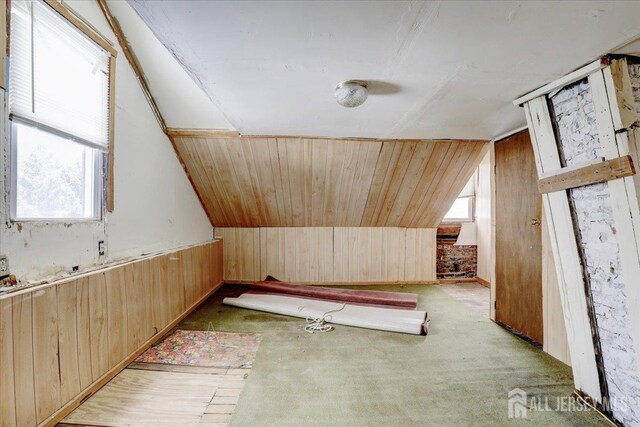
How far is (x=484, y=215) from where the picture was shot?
4.47m

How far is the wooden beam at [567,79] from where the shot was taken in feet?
4.52

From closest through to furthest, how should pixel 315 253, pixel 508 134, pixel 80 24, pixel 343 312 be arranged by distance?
pixel 80 24
pixel 508 134
pixel 343 312
pixel 315 253

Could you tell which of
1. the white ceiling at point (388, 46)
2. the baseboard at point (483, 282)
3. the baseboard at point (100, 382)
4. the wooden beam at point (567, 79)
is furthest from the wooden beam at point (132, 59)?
the baseboard at point (483, 282)

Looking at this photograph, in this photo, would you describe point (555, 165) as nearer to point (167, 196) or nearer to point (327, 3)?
point (327, 3)

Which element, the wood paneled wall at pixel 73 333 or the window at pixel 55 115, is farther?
the window at pixel 55 115

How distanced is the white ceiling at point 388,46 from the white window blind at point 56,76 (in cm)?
81

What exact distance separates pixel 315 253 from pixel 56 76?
3354mm

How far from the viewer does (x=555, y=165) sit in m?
1.74

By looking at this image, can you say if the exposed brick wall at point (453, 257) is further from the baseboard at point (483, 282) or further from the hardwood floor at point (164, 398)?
the hardwood floor at point (164, 398)

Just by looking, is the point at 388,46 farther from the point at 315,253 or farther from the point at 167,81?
the point at 315,253

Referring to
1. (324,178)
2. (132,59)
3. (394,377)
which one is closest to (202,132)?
(132,59)

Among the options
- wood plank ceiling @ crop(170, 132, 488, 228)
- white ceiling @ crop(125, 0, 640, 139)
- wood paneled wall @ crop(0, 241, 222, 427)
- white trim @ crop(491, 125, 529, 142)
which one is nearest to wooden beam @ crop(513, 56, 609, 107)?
white ceiling @ crop(125, 0, 640, 139)

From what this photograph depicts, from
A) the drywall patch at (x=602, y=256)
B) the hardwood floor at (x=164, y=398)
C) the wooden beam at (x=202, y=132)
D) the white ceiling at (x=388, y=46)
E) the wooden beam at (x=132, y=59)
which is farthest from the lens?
the wooden beam at (x=202, y=132)

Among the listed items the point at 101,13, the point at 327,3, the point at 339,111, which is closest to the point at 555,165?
the point at 339,111
